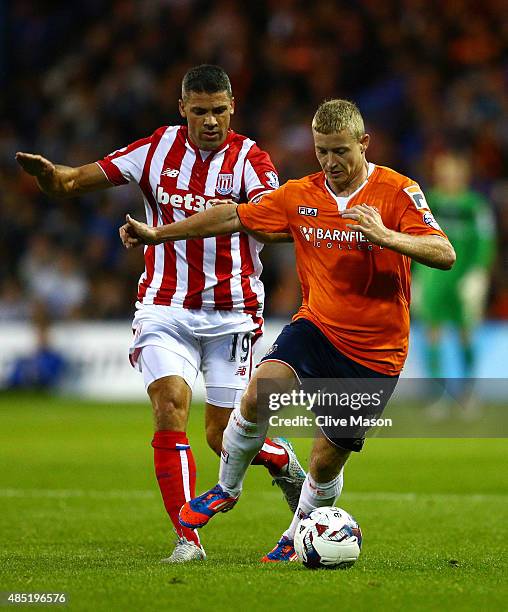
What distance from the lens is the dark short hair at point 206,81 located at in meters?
6.34

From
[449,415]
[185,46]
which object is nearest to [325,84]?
[185,46]

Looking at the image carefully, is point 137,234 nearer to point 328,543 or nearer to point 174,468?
point 174,468

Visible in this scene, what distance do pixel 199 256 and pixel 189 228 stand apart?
74 cm

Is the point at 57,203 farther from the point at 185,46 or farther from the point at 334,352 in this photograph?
the point at 334,352

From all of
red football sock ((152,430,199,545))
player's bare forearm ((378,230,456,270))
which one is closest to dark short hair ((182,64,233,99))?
player's bare forearm ((378,230,456,270))

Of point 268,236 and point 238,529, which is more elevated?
point 268,236

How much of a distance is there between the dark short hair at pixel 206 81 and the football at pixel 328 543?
2257 mm

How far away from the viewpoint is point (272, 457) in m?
6.72

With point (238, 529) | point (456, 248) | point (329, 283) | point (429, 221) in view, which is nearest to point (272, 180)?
point (329, 283)

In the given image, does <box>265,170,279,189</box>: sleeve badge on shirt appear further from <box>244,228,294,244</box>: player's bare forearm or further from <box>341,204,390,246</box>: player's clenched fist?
<box>341,204,390,246</box>: player's clenched fist

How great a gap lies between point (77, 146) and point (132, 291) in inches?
125

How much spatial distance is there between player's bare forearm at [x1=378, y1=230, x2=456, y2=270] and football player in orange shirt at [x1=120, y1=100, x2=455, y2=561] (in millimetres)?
135

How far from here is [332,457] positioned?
5871mm

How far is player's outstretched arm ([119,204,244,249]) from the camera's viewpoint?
227 inches
